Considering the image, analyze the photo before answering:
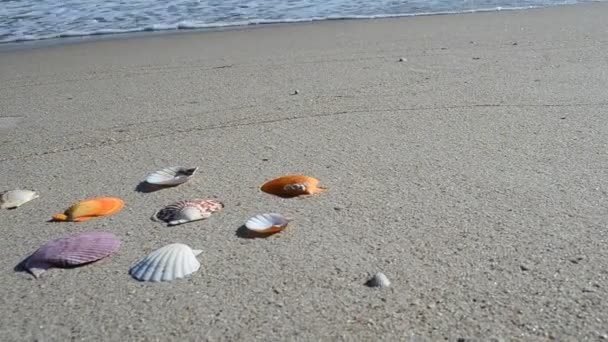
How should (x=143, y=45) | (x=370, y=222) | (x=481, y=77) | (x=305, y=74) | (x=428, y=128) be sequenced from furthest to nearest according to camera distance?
(x=143, y=45) < (x=305, y=74) < (x=481, y=77) < (x=428, y=128) < (x=370, y=222)

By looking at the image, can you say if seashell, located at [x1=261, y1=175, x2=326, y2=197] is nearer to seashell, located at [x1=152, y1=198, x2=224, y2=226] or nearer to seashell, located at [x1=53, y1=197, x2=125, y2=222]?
seashell, located at [x1=152, y1=198, x2=224, y2=226]

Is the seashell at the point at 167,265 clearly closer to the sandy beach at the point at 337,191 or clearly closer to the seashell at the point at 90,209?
the sandy beach at the point at 337,191

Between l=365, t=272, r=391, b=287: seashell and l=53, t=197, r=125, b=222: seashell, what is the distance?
39.5 inches

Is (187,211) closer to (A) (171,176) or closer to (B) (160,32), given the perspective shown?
(A) (171,176)

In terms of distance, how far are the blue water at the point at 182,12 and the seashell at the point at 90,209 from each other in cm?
531

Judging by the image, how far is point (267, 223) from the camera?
6.94ft

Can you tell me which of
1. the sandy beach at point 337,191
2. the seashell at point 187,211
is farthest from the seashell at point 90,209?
the seashell at point 187,211

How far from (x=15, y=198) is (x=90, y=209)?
0.36m

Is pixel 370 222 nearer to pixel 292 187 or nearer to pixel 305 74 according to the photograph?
pixel 292 187

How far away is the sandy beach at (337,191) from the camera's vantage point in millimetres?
1627

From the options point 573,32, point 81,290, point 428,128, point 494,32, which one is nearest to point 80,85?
point 428,128

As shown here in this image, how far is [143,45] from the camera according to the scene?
6262mm

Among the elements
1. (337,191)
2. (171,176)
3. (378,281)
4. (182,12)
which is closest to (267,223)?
(337,191)

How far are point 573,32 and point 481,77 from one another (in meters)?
1.96
